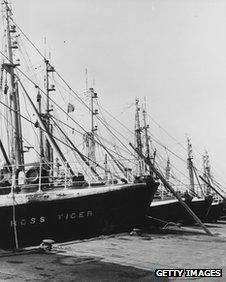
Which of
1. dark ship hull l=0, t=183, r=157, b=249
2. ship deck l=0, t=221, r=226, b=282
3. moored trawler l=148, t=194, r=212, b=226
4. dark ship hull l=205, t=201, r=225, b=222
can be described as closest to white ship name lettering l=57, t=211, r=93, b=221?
dark ship hull l=0, t=183, r=157, b=249

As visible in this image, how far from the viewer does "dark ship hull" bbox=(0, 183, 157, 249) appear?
14.1 m

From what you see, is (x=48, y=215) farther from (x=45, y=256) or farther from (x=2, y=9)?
(x=2, y=9)

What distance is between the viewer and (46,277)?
385 inches

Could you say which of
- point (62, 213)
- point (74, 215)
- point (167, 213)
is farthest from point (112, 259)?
point (167, 213)

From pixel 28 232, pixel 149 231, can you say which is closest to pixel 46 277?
pixel 28 232

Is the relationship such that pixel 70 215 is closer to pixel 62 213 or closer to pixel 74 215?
pixel 74 215

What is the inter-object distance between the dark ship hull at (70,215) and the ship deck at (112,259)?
578 mm

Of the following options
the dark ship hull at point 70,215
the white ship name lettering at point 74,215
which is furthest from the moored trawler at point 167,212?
the white ship name lettering at point 74,215

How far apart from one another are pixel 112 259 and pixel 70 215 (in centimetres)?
274

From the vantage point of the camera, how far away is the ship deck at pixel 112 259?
1005cm

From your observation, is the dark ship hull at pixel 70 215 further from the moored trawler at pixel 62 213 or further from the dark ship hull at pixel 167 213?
the dark ship hull at pixel 167 213

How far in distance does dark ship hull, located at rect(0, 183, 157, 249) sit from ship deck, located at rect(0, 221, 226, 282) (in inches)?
22.8

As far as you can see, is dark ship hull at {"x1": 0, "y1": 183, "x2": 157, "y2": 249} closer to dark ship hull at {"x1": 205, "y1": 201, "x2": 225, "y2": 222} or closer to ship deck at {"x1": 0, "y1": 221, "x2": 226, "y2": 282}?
ship deck at {"x1": 0, "y1": 221, "x2": 226, "y2": 282}

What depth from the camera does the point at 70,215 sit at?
1457cm
